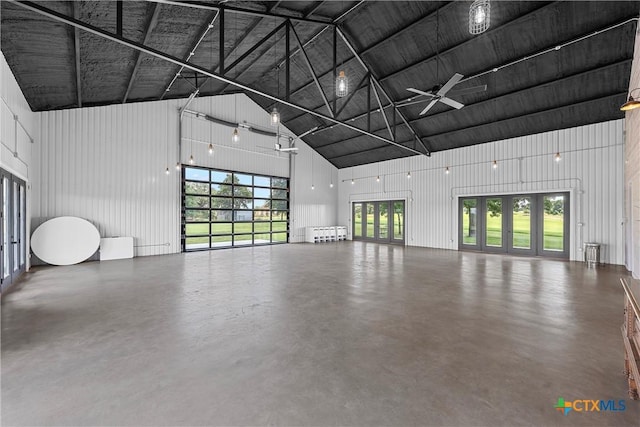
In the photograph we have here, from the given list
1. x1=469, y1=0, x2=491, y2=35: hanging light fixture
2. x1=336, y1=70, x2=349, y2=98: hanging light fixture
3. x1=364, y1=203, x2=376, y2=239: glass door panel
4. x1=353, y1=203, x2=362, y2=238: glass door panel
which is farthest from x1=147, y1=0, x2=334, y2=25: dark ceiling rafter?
x1=353, y1=203, x2=362, y2=238: glass door panel

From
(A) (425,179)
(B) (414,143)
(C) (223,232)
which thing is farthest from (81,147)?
(A) (425,179)

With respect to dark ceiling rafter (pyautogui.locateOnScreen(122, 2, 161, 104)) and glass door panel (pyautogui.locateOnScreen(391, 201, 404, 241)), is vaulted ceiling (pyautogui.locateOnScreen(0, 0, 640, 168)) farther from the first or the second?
glass door panel (pyautogui.locateOnScreen(391, 201, 404, 241))

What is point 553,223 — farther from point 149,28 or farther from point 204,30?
point 149,28

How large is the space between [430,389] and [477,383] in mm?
420

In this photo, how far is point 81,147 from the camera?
26.6ft

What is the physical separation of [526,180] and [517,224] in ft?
4.87

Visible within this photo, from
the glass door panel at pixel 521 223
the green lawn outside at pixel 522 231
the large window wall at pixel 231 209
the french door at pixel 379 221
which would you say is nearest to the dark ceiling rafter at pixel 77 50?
the large window wall at pixel 231 209

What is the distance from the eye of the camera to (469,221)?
1077 centimetres

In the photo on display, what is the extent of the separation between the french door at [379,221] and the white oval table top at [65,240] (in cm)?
1071

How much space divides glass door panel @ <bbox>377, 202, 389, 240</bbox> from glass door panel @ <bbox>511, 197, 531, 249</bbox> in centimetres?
506

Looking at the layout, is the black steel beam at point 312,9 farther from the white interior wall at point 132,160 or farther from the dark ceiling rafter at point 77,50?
the white interior wall at point 132,160

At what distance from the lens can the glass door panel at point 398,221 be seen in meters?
12.9

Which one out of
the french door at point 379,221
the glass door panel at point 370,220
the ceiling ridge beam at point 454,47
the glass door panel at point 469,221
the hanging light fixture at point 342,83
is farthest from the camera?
the glass door panel at point 370,220

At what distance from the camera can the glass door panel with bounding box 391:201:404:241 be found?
12.9 meters
